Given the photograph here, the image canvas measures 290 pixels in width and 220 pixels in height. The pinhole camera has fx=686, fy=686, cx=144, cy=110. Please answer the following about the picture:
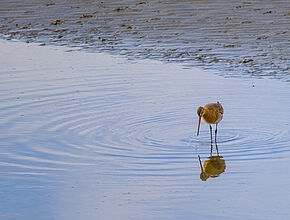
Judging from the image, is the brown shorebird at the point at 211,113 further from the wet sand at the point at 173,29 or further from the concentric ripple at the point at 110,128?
the wet sand at the point at 173,29

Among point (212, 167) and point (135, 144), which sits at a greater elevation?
point (135, 144)

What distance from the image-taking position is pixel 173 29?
1681 centimetres

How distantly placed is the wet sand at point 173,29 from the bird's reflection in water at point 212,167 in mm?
4381

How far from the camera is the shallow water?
6848 mm

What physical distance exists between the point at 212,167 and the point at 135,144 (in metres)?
1.19

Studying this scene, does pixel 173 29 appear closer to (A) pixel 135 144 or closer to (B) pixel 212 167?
(A) pixel 135 144

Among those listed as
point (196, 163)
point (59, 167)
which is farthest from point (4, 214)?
point (196, 163)

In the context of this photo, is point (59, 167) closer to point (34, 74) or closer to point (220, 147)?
point (220, 147)

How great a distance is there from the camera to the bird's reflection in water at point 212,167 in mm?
7758

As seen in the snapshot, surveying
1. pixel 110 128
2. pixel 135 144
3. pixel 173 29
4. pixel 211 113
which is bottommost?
pixel 135 144

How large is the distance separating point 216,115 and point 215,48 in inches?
222

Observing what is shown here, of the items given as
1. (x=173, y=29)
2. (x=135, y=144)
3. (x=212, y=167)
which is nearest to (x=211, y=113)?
(x=135, y=144)

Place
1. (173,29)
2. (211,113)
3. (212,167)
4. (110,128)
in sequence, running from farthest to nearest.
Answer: (173,29) < (110,128) < (211,113) < (212,167)

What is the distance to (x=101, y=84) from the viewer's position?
472 inches
